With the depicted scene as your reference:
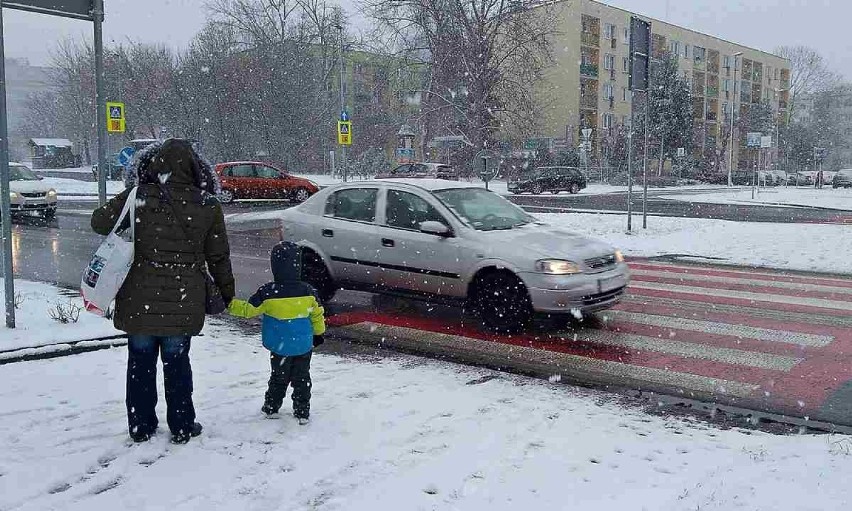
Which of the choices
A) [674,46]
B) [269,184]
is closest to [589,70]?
[674,46]

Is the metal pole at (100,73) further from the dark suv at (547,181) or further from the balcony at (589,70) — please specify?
the balcony at (589,70)

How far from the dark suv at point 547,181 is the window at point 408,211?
32.9 meters

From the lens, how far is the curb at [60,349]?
6309mm

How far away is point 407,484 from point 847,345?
5.35 meters

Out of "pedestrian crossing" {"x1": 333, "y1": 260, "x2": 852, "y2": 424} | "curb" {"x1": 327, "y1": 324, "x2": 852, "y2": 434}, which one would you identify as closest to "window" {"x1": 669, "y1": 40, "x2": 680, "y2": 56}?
"pedestrian crossing" {"x1": 333, "y1": 260, "x2": 852, "y2": 424}

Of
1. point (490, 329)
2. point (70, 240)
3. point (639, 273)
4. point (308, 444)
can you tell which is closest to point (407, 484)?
point (308, 444)

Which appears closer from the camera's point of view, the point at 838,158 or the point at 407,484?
the point at 407,484

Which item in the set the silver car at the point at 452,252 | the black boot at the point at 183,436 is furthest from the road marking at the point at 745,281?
the black boot at the point at 183,436

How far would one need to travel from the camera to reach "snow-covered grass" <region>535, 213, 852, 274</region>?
44.5 feet

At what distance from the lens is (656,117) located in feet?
220

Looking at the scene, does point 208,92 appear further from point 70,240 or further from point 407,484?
point 407,484

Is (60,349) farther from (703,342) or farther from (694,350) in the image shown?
(703,342)

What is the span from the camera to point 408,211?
27.7 ft

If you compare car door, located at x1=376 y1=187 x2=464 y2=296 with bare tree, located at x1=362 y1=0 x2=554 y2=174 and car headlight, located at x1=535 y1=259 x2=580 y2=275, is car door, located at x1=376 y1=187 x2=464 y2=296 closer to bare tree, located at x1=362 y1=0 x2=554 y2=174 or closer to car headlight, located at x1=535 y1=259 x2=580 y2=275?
car headlight, located at x1=535 y1=259 x2=580 y2=275
